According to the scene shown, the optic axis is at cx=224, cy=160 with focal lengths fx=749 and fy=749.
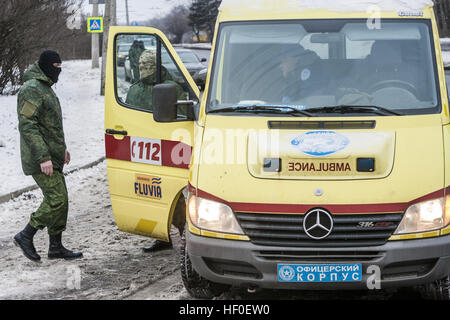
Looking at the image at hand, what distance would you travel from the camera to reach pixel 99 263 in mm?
6613

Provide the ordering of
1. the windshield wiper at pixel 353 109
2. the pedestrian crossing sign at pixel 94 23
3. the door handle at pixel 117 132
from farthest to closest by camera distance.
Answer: the pedestrian crossing sign at pixel 94 23, the door handle at pixel 117 132, the windshield wiper at pixel 353 109

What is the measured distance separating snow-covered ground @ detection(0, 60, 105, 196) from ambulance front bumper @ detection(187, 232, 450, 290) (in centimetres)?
576

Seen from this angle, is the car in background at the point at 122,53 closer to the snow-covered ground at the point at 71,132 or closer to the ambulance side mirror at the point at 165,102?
the ambulance side mirror at the point at 165,102

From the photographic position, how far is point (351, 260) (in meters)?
4.62

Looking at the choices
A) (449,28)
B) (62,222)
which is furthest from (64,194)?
(449,28)

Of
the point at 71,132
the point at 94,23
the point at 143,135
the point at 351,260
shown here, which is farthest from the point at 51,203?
the point at 94,23

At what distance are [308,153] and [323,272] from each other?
0.75 metres

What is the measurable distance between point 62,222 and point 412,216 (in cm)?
342

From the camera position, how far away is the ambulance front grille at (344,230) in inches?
181

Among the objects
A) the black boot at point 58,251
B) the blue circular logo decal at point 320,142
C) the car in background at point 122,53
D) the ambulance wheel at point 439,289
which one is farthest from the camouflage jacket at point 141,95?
the ambulance wheel at point 439,289

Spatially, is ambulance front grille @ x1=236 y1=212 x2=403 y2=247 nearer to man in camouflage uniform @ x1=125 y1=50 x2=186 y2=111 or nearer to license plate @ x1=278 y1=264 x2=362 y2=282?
license plate @ x1=278 y1=264 x2=362 y2=282

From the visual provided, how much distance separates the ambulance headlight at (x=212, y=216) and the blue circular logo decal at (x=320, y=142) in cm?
62

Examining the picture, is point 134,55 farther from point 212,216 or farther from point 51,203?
point 212,216

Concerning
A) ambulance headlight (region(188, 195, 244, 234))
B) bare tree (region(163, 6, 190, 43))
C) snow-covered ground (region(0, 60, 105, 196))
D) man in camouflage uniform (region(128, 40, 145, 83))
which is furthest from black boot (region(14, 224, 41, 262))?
bare tree (region(163, 6, 190, 43))
